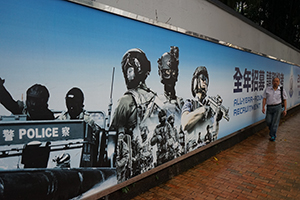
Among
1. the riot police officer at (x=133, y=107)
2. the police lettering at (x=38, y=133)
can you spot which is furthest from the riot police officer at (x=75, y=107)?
the riot police officer at (x=133, y=107)

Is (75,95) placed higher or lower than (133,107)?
higher

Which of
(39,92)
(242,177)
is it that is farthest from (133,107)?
(242,177)

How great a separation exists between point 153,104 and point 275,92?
4.73 m

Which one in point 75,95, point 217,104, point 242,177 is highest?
point 75,95

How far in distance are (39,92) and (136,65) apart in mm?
1349

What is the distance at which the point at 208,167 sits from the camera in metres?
4.73

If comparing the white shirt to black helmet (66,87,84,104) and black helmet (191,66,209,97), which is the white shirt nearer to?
black helmet (191,66,209,97)

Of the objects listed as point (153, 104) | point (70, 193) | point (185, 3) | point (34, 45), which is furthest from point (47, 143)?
point (185, 3)

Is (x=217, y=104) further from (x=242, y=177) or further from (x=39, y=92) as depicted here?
(x=39, y=92)

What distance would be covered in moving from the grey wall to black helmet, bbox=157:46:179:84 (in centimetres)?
47

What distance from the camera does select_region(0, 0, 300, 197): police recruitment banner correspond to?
208 cm

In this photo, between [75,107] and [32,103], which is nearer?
[32,103]

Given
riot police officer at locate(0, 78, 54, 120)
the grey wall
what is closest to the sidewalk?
riot police officer at locate(0, 78, 54, 120)

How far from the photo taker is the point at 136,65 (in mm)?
3195
